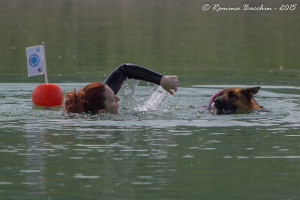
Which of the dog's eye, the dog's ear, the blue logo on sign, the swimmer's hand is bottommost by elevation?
the dog's eye

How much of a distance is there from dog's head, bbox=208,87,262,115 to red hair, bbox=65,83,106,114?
198cm

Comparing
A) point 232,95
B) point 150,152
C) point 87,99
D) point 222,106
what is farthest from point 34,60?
point 150,152

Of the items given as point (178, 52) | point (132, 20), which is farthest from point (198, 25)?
point (178, 52)

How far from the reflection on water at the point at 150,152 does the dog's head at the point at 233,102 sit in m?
0.33

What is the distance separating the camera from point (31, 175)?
8250 mm

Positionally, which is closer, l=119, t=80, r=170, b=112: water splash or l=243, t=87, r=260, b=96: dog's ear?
l=243, t=87, r=260, b=96: dog's ear

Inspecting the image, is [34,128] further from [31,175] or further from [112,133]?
[31,175]

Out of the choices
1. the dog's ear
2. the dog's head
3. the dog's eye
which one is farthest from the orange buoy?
the dog's ear

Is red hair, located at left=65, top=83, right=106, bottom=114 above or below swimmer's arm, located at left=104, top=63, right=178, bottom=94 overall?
below

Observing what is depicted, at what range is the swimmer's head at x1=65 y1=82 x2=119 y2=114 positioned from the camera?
11.5 metres

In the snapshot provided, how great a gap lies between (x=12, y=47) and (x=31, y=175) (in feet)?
54.6

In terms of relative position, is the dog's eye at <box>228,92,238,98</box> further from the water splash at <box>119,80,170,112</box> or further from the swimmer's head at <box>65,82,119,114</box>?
the swimmer's head at <box>65,82,119,114</box>

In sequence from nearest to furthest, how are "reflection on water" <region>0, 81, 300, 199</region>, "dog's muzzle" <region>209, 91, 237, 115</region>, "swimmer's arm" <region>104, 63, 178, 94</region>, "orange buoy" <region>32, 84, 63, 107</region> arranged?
1. "reflection on water" <region>0, 81, 300, 199</region>
2. "swimmer's arm" <region>104, 63, 178, 94</region>
3. "dog's muzzle" <region>209, 91, 237, 115</region>
4. "orange buoy" <region>32, 84, 63, 107</region>

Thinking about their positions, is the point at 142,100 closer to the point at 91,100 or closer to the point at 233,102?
the point at 233,102
